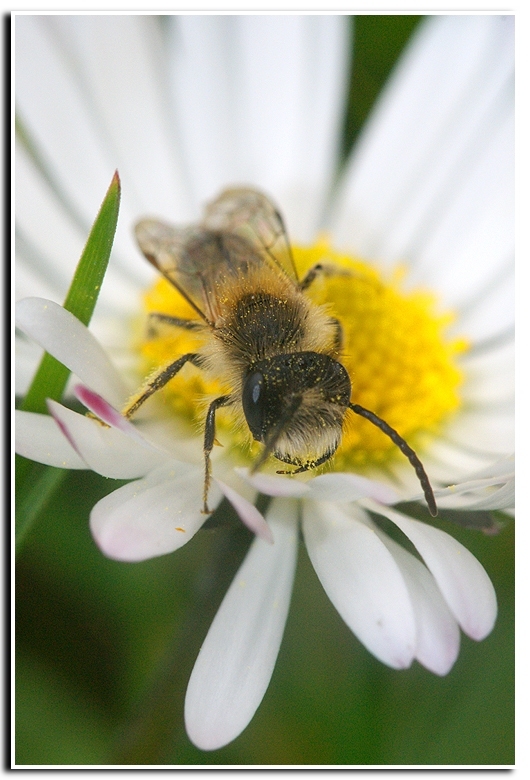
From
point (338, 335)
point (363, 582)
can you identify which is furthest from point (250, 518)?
point (338, 335)

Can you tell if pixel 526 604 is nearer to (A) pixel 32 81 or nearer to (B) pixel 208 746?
(B) pixel 208 746

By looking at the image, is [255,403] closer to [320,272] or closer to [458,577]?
[458,577]

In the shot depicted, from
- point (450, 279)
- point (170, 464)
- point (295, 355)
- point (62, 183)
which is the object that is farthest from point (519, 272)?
point (62, 183)

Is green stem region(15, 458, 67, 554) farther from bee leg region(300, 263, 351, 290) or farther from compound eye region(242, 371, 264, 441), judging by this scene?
bee leg region(300, 263, 351, 290)

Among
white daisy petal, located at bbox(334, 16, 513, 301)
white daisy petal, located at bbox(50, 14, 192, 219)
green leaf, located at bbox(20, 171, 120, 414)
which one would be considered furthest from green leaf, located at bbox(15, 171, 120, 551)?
white daisy petal, located at bbox(334, 16, 513, 301)

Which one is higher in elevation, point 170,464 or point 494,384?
point 494,384

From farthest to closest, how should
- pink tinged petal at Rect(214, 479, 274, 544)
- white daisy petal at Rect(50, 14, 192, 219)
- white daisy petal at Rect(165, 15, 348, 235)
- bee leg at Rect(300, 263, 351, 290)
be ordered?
white daisy petal at Rect(165, 15, 348, 235) < white daisy petal at Rect(50, 14, 192, 219) < bee leg at Rect(300, 263, 351, 290) < pink tinged petal at Rect(214, 479, 274, 544)
